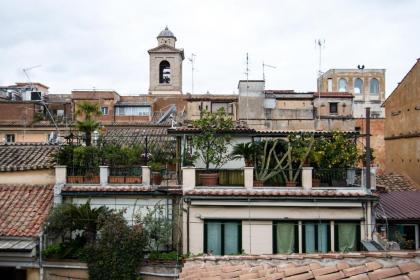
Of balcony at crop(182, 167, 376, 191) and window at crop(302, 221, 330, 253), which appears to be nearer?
window at crop(302, 221, 330, 253)

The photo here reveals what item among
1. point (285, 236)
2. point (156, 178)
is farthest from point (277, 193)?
point (156, 178)

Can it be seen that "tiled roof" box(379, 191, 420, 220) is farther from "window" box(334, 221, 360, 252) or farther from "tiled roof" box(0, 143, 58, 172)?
"tiled roof" box(0, 143, 58, 172)

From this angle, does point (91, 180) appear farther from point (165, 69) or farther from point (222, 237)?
point (165, 69)

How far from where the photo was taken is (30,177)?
19.4 metres

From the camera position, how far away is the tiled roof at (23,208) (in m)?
16.8

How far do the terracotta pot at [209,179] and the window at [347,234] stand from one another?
15.1 feet

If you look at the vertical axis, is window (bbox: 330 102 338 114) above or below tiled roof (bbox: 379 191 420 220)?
above

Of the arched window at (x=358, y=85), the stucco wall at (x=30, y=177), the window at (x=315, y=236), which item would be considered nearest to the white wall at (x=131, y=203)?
the stucco wall at (x=30, y=177)

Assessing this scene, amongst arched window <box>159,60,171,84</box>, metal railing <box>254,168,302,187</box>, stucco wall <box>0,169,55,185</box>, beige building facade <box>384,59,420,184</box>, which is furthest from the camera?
arched window <box>159,60,171,84</box>

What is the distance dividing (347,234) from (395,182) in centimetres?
932

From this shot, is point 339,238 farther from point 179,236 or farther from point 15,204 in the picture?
point 15,204

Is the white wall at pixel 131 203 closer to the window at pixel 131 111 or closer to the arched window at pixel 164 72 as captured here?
the window at pixel 131 111

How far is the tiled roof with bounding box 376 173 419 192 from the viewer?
23844 millimetres

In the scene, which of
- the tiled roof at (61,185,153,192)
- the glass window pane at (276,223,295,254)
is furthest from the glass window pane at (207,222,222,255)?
the tiled roof at (61,185,153,192)
